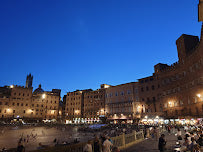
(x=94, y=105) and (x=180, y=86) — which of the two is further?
(x=94, y=105)

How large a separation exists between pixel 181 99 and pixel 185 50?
14789 millimetres

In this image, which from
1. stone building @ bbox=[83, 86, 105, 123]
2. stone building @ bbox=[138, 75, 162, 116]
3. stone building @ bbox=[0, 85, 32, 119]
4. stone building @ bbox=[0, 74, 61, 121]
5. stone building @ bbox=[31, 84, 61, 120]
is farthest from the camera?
stone building @ bbox=[31, 84, 61, 120]

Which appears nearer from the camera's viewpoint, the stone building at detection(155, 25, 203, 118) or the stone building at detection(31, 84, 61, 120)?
the stone building at detection(155, 25, 203, 118)

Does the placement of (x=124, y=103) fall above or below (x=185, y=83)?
below

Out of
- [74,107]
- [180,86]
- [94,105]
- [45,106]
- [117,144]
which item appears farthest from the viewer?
[74,107]

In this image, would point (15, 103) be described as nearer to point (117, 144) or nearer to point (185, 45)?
point (117, 144)

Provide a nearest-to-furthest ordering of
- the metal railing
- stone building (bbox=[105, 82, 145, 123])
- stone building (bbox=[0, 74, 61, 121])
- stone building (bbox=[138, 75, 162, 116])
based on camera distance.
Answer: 1. the metal railing
2. stone building (bbox=[138, 75, 162, 116])
3. stone building (bbox=[105, 82, 145, 123])
4. stone building (bbox=[0, 74, 61, 121])

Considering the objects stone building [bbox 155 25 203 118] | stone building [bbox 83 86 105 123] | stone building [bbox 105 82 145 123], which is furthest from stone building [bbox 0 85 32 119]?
stone building [bbox 155 25 203 118]

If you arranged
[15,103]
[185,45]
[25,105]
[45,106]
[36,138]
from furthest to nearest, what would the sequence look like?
[45,106]
[25,105]
[15,103]
[185,45]
[36,138]

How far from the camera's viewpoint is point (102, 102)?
7862 cm

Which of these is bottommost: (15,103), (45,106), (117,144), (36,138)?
(36,138)

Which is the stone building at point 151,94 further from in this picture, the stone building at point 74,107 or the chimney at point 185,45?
the stone building at point 74,107

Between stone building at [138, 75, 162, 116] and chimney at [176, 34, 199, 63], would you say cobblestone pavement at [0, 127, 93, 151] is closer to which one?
stone building at [138, 75, 162, 116]

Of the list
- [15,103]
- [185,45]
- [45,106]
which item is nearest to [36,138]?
[185,45]
